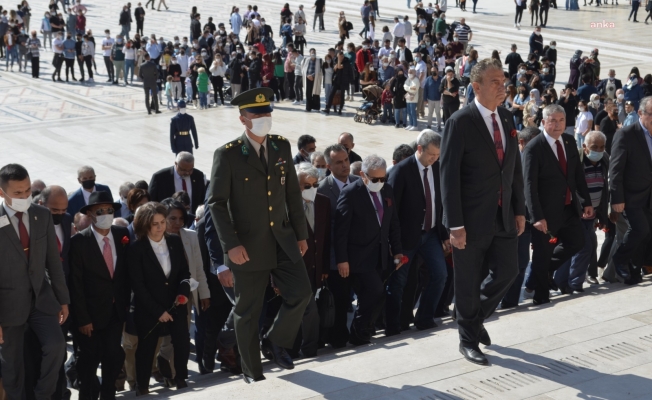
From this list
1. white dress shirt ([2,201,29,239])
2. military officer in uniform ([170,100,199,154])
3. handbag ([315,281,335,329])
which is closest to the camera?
white dress shirt ([2,201,29,239])

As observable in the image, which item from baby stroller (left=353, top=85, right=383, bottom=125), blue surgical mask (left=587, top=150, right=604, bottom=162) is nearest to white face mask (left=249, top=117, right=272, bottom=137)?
blue surgical mask (left=587, top=150, right=604, bottom=162)

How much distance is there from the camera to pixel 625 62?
102ft

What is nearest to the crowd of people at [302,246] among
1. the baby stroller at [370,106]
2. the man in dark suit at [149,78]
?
the baby stroller at [370,106]

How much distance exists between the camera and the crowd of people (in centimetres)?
561

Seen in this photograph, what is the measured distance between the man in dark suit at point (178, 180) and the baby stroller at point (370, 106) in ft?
40.3

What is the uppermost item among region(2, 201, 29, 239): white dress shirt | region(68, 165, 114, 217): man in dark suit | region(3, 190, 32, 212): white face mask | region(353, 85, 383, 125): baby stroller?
region(3, 190, 32, 212): white face mask

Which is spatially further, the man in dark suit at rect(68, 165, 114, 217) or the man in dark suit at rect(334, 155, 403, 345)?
the man in dark suit at rect(68, 165, 114, 217)

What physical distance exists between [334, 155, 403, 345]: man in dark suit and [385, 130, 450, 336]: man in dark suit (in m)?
0.22

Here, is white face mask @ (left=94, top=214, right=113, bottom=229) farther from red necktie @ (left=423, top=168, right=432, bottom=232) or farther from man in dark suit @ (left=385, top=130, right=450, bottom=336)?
red necktie @ (left=423, top=168, right=432, bottom=232)

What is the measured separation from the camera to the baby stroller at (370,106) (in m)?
22.5

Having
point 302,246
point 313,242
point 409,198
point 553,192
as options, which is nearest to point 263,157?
point 302,246

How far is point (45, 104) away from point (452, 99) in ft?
39.4

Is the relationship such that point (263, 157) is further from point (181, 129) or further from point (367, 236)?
point (181, 129)

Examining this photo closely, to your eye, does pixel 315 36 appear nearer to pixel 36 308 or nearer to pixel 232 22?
pixel 232 22
